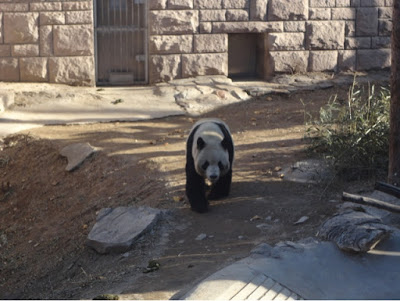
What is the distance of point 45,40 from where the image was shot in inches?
476

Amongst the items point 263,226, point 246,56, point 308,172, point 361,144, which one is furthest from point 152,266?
point 246,56

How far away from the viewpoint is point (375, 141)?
7375mm

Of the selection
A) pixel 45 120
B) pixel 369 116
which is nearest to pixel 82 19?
pixel 45 120

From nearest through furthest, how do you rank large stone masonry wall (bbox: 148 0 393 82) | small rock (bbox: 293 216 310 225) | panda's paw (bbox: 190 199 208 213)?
small rock (bbox: 293 216 310 225)
panda's paw (bbox: 190 199 208 213)
large stone masonry wall (bbox: 148 0 393 82)

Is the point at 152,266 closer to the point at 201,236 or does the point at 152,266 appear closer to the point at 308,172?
the point at 201,236

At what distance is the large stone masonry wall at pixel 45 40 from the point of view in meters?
12.0

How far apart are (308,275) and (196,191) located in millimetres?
2064

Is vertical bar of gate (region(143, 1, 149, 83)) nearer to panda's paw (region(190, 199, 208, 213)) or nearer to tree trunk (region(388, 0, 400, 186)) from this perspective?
panda's paw (region(190, 199, 208, 213))

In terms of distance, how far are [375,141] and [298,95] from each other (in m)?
5.10

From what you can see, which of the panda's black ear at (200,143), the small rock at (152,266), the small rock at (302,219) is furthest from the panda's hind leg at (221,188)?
the small rock at (152,266)

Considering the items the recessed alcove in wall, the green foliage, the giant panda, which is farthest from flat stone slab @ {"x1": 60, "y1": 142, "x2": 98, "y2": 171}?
the recessed alcove in wall

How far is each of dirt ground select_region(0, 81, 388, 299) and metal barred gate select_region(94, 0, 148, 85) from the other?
212 cm

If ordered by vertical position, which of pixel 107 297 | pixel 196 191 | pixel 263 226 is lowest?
pixel 107 297

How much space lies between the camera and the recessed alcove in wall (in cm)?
1336
